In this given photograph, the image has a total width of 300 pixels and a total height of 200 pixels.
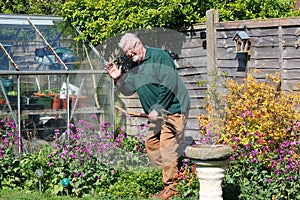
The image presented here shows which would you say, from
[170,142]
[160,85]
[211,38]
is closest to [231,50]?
[211,38]

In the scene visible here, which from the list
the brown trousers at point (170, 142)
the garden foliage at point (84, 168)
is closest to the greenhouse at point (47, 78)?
the garden foliage at point (84, 168)

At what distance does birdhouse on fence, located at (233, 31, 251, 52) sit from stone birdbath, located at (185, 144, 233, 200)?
91.3 inches

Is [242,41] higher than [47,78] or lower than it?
higher

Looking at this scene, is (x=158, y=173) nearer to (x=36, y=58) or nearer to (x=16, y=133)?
(x=16, y=133)

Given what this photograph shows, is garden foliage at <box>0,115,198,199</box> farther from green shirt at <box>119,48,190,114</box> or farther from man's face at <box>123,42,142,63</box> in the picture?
man's face at <box>123,42,142,63</box>

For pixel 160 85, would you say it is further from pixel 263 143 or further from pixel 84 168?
pixel 84 168

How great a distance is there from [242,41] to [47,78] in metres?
3.12

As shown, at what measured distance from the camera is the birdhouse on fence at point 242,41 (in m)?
8.29

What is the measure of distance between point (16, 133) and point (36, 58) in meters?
1.38

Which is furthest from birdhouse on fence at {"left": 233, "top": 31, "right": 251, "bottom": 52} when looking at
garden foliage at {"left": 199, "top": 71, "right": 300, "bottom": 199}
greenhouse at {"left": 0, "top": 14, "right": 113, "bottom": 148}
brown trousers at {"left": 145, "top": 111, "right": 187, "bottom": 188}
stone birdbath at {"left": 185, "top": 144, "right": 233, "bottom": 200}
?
greenhouse at {"left": 0, "top": 14, "right": 113, "bottom": 148}

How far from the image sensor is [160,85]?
737cm

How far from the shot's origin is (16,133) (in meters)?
8.87

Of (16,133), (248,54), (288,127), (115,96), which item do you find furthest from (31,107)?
(288,127)

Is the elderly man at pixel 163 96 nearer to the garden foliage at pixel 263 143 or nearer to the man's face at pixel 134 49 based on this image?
the man's face at pixel 134 49
